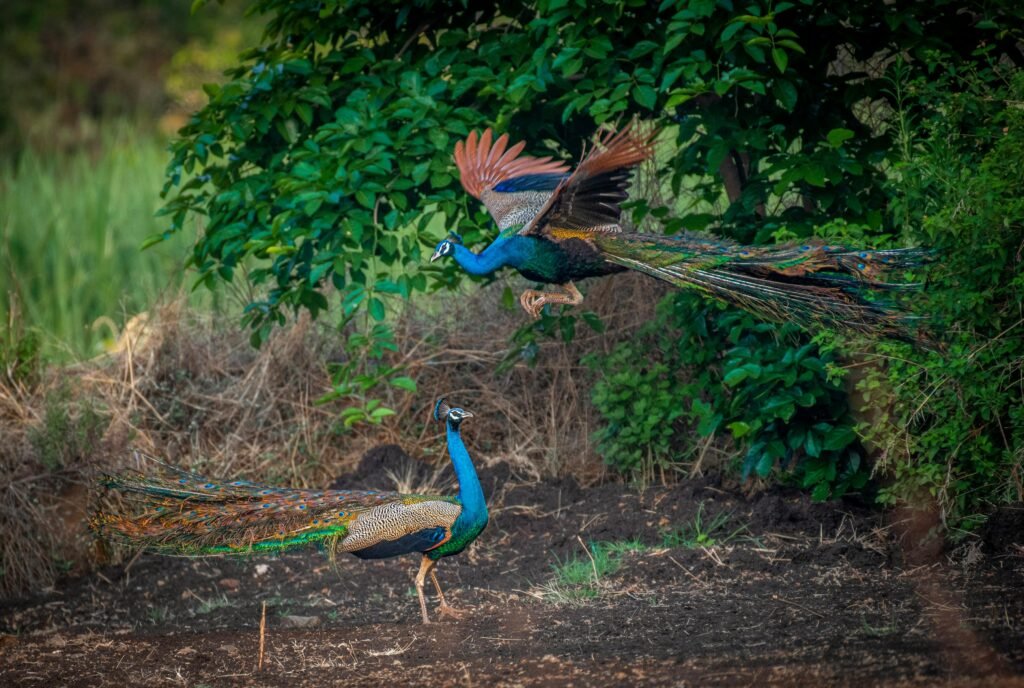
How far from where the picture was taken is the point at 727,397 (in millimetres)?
6660

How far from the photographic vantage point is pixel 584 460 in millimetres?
7352

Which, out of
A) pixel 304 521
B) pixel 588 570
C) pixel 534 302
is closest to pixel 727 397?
pixel 588 570

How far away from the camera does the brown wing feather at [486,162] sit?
577cm

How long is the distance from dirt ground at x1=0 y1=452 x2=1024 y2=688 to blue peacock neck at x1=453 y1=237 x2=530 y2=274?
1.62 meters

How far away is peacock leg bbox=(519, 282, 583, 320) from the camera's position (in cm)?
564

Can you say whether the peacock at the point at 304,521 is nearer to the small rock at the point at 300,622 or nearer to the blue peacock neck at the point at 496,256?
the small rock at the point at 300,622

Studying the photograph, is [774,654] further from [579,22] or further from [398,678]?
[579,22]

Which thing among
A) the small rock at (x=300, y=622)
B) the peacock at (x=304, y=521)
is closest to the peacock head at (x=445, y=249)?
the peacock at (x=304, y=521)

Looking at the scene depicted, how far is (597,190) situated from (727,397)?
1955mm

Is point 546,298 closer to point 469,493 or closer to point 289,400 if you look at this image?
point 469,493

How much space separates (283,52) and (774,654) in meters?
4.23

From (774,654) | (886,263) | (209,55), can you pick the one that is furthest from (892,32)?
(209,55)

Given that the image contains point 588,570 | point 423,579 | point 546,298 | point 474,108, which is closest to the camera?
point 423,579

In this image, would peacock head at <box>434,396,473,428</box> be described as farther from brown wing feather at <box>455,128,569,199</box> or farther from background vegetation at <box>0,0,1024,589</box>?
brown wing feather at <box>455,128,569,199</box>
